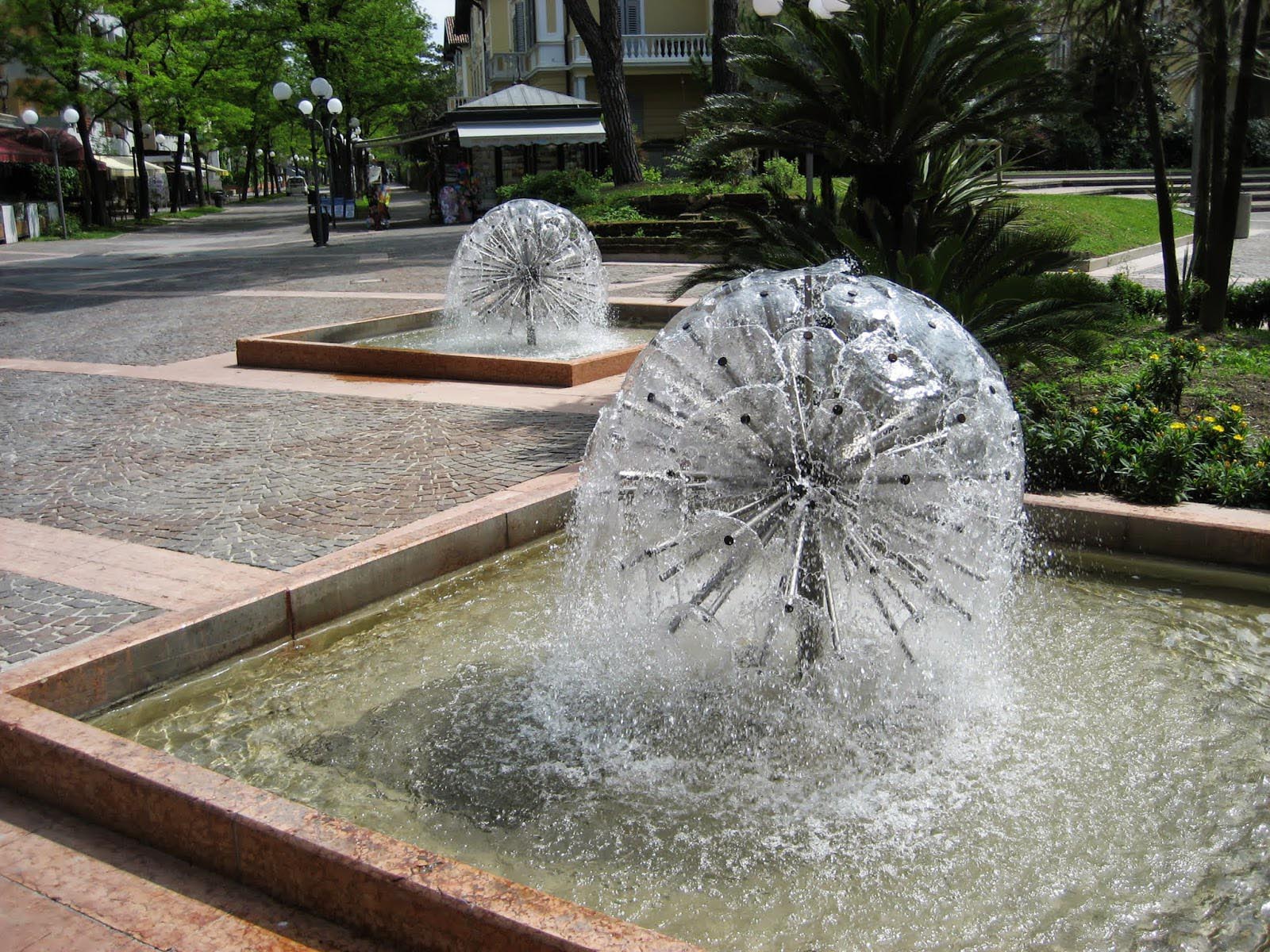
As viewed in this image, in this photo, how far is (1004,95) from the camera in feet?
29.1

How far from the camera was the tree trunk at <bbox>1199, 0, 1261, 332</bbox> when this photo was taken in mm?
10635

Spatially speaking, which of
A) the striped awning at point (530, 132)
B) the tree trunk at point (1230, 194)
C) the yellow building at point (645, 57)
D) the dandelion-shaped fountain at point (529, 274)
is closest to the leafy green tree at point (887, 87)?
the tree trunk at point (1230, 194)

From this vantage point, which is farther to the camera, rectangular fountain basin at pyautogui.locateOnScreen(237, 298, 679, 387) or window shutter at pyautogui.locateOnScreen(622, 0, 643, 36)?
window shutter at pyautogui.locateOnScreen(622, 0, 643, 36)

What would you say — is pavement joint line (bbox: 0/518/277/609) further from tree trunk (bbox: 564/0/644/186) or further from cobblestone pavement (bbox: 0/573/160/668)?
tree trunk (bbox: 564/0/644/186)

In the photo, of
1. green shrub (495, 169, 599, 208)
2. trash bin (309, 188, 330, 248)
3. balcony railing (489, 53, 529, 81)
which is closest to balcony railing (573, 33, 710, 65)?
balcony railing (489, 53, 529, 81)

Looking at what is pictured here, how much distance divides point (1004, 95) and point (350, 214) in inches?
1430

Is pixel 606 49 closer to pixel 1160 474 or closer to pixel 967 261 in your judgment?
pixel 967 261

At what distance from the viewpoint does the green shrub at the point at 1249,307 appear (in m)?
11.8

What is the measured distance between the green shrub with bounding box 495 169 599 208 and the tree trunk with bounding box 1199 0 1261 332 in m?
17.8

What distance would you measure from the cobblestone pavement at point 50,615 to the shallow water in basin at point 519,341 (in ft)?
22.5

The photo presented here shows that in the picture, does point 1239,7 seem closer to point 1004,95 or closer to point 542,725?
point 1004,95

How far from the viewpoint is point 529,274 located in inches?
504

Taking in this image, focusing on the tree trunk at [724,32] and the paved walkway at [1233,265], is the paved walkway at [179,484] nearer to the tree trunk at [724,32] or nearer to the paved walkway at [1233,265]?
the paved walkway at [1233,265]

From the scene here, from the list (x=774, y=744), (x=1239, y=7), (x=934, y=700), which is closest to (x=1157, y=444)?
(x=934, y=700)
